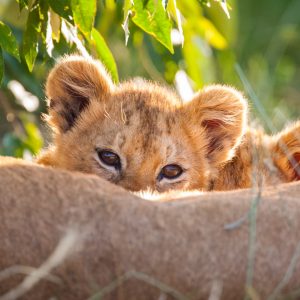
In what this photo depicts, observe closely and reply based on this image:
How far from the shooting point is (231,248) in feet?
10.2

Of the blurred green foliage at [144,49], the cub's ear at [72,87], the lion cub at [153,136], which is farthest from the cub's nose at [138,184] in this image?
the cub's ear at [72,87]

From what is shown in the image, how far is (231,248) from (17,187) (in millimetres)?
732

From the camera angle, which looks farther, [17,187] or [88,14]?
[88,14]

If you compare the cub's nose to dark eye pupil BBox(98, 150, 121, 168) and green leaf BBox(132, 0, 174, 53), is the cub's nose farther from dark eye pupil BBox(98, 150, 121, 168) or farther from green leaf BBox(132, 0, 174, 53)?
green leaf BBox(132, 0, 174, 53)

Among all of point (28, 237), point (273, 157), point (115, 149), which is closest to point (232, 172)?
point (273, 157)

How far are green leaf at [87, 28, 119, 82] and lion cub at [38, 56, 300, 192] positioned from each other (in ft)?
0.37

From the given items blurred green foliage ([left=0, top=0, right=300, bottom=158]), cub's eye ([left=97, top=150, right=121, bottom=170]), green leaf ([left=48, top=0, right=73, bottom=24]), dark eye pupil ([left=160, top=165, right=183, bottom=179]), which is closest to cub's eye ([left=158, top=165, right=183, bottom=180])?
dark eye pupil ([left=160, top=165, right=183, bottom=179])

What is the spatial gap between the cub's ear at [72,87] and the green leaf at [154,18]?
2.69ft

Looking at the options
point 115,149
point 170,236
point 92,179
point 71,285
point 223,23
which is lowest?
point 71,285

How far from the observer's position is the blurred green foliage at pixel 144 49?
4.35m

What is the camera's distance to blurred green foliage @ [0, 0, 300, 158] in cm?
435

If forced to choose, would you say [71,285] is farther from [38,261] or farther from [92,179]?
[92,179]

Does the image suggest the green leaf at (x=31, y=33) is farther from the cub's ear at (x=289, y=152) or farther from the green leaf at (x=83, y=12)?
the cub's ear at (x=289, y=152)

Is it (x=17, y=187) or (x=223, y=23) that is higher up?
(x=223, y=23)
